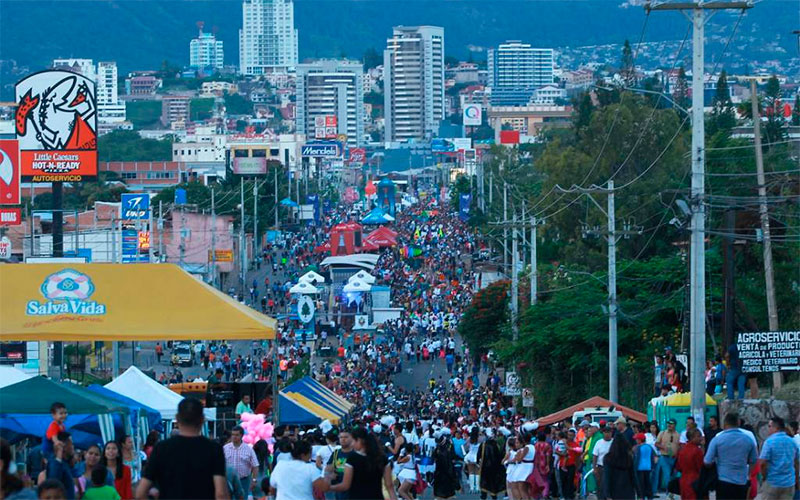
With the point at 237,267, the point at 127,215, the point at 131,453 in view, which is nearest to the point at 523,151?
the point at 237,267

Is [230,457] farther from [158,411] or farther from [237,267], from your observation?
[237,267]

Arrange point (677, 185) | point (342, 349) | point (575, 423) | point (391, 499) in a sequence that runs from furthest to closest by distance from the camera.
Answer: point (342, 349), point (677, 185), point (575, 423), point (391, 499)

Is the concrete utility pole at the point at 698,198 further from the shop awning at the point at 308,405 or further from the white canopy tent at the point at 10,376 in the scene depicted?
the white canopy tent at the point at 10,376

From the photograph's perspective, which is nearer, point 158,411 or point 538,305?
point 158,411

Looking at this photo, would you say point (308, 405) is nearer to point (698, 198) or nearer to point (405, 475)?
point (405, 475)

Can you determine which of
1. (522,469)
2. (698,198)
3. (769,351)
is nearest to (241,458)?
(522,469)
